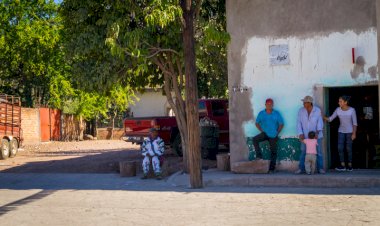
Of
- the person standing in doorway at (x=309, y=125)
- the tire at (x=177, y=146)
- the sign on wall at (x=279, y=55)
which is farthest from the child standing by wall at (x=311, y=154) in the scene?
the tire at (x=177, y=146)

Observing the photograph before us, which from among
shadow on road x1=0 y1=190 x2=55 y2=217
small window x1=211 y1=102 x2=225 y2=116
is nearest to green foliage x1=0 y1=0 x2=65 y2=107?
small window x1=211 y1=102 x2=225 y2=116

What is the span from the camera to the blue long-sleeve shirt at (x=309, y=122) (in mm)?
12664

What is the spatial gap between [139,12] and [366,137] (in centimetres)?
650

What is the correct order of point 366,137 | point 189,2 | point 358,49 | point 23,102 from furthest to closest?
point 23,102, point 366,137, point 358,49, point 189,2

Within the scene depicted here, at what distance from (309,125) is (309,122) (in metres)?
0.07

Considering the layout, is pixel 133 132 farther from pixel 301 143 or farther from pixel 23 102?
pixel 23 102

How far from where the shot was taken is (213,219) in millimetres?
8562

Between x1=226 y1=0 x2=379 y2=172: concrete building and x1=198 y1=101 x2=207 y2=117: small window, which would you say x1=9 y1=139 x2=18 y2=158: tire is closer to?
x1=198 y1=101 x2=207 y2=117: small window

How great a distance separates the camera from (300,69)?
13.2m

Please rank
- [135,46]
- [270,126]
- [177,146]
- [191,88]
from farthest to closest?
[177,146] < [270,126] < [135,46] < [191,88]

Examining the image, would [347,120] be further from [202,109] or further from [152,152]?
[202,109]

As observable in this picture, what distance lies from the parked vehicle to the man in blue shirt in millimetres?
13115

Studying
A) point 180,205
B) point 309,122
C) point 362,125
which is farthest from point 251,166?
point 180,205

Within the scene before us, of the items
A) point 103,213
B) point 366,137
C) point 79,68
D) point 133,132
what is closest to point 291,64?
point 366,137
